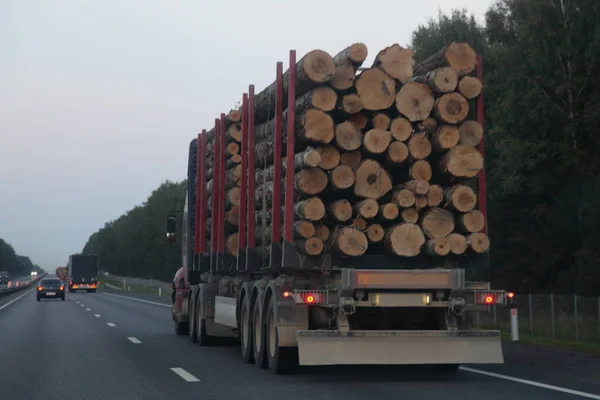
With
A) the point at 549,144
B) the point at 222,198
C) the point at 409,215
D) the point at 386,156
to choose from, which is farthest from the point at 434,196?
the point at 549,144

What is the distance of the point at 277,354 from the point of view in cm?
1302

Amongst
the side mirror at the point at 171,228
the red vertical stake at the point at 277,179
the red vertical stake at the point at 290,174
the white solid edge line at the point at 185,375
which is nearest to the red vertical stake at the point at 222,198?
the white solid edge line at the point at 185,375

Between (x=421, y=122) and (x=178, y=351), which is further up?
(x=421, y=122)

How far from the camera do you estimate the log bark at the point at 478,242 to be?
12.8 metres

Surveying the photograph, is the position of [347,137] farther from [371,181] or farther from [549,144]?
[549,144]

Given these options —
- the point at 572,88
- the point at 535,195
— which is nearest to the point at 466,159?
the point at 572,88

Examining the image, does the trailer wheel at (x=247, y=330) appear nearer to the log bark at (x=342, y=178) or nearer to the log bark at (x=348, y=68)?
the log bark at (x=342, y=178)

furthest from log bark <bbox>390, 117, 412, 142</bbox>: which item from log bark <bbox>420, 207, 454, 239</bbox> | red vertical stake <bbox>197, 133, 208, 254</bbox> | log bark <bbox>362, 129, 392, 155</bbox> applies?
red vertical stake <bbox>197, 133, 208, 254</bbox>

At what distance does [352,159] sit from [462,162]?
1376 millimetres

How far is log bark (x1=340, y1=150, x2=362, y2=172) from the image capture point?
504 inches

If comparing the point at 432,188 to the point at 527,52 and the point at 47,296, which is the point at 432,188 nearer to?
the point at 527,52

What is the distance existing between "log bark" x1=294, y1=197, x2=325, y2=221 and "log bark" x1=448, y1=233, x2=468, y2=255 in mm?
1625

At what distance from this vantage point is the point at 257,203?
15.0 meters

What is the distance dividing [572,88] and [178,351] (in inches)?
882
